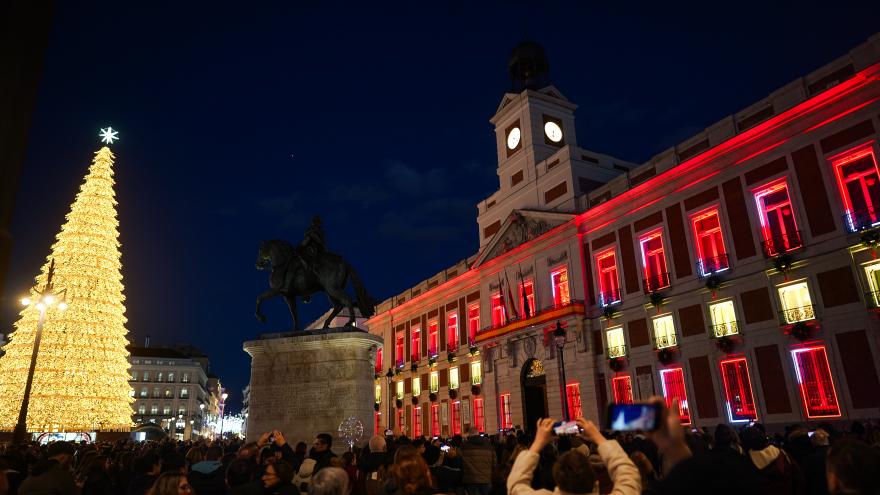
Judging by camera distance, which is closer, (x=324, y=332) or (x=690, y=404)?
(x=324, y=332)

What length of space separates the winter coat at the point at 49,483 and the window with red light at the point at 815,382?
2265 centimetres

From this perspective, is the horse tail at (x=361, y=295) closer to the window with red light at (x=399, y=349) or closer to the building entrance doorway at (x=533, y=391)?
the building entrance doorway at (x=533, y=391)

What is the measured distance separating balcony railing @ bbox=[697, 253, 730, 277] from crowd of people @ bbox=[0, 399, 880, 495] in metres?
14.5

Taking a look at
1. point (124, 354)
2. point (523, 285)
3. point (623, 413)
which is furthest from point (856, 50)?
point (124, 354)

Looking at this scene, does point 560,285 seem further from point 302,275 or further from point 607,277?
point 302,275

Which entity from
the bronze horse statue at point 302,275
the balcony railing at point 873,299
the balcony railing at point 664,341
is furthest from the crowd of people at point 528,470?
the balcony railing at point 664,341

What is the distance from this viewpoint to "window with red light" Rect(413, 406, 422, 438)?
41.8 meters

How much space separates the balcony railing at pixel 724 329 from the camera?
885 inches

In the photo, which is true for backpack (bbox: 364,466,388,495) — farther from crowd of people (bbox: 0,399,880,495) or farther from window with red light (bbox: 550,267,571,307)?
window with red light (bbox: 550,267,571,307)

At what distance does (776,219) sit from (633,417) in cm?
2392

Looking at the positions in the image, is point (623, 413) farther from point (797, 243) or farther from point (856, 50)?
point (856, 50)

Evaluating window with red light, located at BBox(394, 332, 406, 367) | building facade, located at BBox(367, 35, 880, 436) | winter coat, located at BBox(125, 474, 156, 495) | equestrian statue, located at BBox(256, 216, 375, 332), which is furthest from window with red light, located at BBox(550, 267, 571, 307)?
winter coat, located at BBox(125, 474, 156, 495)

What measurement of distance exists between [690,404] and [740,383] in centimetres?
241

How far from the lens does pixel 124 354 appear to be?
27.3 meters
